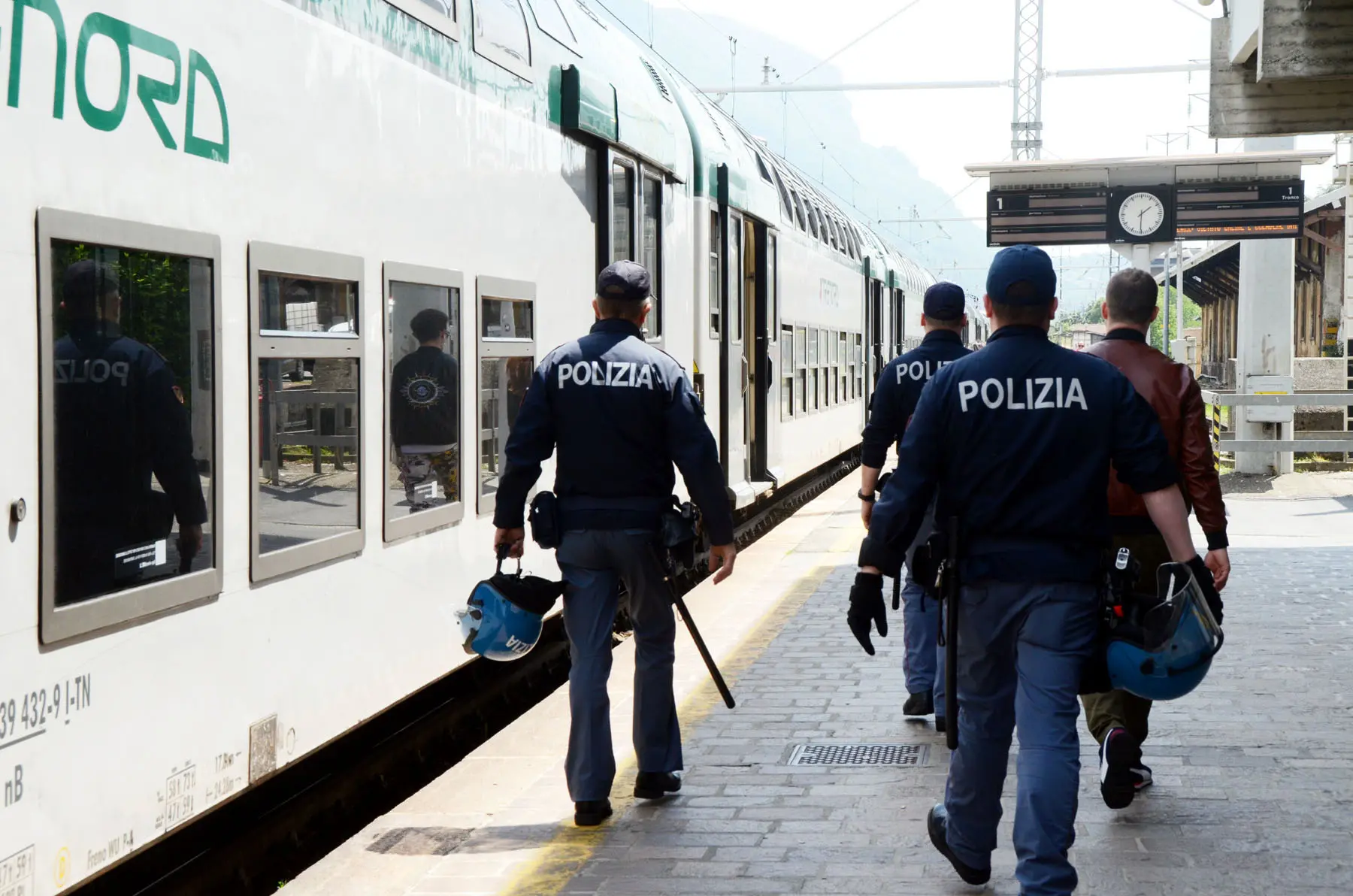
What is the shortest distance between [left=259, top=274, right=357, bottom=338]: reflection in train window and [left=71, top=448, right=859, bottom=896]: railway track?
1.46m

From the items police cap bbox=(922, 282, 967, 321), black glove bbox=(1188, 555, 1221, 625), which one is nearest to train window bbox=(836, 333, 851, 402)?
police cap bbox=(922, 282, 967, 321)

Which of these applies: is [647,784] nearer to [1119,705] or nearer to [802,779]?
[802,779]

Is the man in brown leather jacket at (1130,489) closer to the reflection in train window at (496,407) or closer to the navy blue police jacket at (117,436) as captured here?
the reflection in train window at (496,407)

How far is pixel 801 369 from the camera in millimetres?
17047

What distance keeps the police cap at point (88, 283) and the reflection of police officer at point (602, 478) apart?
1586mm

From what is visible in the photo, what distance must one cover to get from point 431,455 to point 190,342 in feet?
6.41

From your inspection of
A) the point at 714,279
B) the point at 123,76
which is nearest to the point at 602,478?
the point at 123,76

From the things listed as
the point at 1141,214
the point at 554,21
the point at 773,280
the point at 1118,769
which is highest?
the point at 1141,214

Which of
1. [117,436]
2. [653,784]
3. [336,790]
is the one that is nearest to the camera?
[117,436]

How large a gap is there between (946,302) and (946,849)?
2.75 meters

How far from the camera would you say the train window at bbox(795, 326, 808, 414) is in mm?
16609

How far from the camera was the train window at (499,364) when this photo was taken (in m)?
6.78

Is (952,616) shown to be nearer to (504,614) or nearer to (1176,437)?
(1176,437)

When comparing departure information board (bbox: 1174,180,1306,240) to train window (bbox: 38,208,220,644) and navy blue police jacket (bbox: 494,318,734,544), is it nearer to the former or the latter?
navy blue police jacket (bbox: 494,318,734,544)
